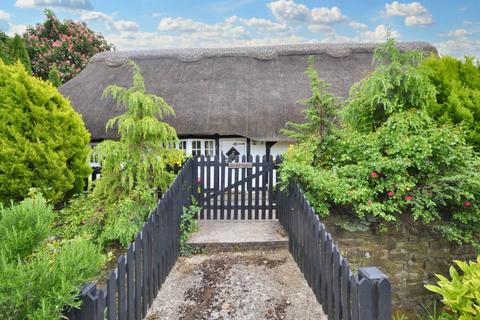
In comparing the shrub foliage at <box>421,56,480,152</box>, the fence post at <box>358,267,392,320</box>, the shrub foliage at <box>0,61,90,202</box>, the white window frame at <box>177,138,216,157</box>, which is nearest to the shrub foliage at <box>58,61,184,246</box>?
the shrub foliage at <box>0,61,90,202</box>

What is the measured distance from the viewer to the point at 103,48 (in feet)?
71.1

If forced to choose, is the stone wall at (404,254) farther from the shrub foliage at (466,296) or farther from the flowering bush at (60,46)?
the flowering bush at (60,46)

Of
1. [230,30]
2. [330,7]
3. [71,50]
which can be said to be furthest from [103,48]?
[330,7]

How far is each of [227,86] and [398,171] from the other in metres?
6.97

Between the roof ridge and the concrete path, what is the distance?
795 cm

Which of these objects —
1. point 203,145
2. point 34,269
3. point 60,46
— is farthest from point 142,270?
point 60,46

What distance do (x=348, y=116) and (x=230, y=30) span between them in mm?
12119

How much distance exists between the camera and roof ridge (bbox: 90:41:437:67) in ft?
39.8

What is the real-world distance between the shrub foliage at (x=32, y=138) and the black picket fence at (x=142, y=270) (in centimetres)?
300

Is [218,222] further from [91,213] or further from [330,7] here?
[330,7]

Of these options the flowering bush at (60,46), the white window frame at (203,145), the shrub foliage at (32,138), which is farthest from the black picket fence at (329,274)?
the flowering bush at (60,46)

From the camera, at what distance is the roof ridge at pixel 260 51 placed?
1212 centimetres

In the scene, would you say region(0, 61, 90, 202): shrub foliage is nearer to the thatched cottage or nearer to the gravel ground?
the thatched cottage

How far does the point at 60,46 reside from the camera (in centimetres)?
1927
